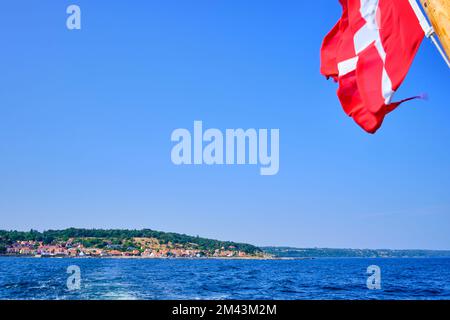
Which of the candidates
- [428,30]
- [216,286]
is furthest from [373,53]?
[216,286]

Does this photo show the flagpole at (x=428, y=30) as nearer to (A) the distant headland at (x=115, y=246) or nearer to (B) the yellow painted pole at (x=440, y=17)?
(B) the yellow painted pole at (x=440, y=17)

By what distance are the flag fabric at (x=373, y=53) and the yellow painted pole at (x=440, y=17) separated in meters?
0.67

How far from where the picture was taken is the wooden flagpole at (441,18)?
2410mm

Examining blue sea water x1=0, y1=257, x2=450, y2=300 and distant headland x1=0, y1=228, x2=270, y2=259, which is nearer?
blue sea water x1=0, y1=257, x2=450, y2=300

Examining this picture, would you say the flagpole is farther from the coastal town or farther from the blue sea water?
the coastal town

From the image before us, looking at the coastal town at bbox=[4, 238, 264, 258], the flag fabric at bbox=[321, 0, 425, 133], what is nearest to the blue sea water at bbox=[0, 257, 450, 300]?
the flag fabric at bbox=[321, 0, 425, 133]

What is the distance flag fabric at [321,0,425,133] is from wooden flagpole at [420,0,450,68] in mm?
669

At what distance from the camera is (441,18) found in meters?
2.45

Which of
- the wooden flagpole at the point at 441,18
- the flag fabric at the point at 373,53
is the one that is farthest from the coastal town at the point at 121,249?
the wooden flagpole at the point at 441,18

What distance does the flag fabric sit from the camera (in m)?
3.41
